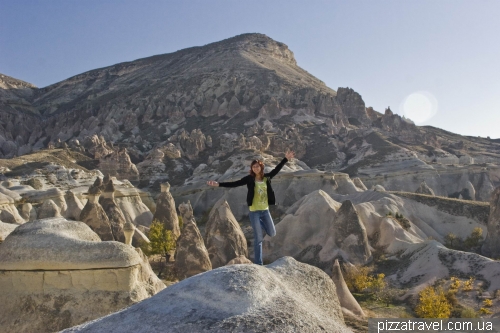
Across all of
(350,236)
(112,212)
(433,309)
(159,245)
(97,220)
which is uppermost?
(97,220)

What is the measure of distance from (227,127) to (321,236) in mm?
62742

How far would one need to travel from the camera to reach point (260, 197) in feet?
26.5

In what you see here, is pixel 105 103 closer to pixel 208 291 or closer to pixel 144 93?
pixel 144 93

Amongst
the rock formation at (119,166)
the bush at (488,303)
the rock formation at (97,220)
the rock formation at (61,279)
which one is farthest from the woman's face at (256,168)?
the rock formation at (119,166)

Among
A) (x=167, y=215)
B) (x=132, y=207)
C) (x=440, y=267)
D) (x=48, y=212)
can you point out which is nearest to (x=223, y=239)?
(x=167, y=215)

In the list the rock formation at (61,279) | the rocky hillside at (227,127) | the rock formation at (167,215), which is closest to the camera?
the rock formation at (61,279)

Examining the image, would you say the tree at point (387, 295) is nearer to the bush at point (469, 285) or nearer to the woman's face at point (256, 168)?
the bush at point (469, 285)

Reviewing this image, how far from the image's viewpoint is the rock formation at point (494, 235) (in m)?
27.9

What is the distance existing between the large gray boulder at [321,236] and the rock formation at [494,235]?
8.56m

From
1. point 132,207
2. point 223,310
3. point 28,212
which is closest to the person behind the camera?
point 223,310

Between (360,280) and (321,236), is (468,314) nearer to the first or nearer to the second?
(360,280)

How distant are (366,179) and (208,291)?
56.8 meters

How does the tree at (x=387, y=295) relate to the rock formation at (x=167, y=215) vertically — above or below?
below

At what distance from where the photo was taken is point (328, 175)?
158 feet
